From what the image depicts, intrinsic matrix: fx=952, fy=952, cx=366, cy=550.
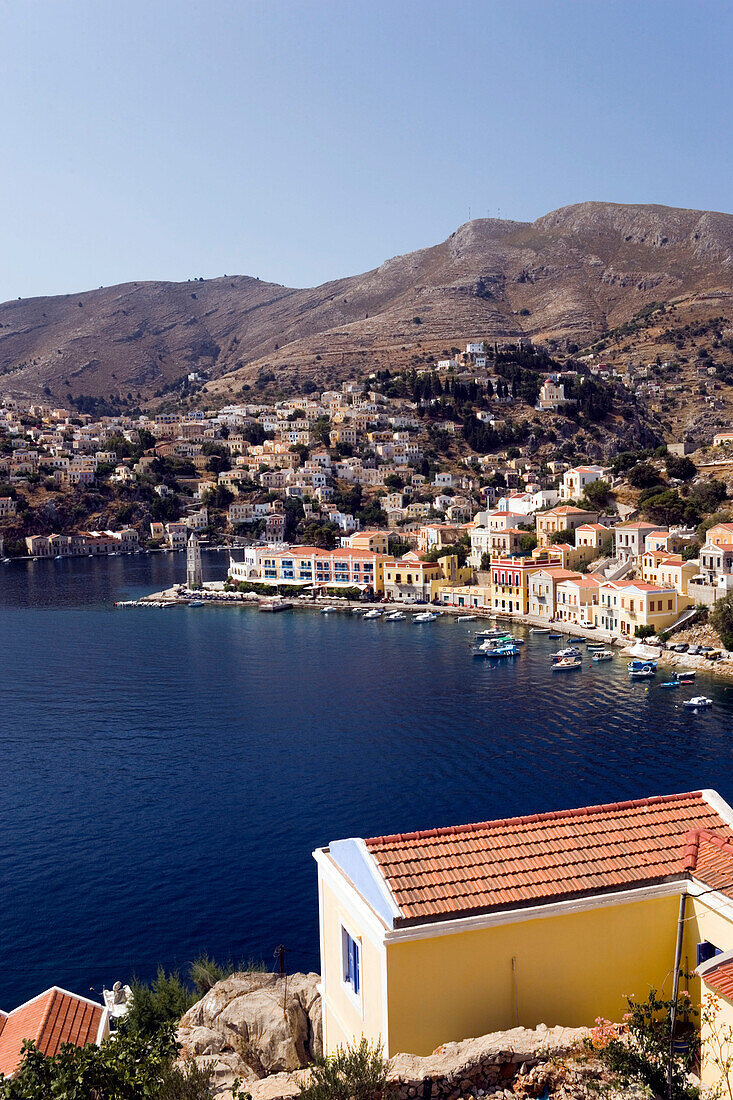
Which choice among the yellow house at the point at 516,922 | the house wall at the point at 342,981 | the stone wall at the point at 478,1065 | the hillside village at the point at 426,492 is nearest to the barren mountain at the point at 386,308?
the hillside village at the point at 426,492

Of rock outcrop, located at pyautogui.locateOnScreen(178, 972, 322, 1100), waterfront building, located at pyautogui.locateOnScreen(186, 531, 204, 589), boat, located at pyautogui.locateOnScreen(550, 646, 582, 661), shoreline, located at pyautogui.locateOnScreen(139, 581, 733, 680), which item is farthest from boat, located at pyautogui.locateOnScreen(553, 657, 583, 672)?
waterfront building, located at pyautogui.locateOnScreen(186, 531, 204, 589)

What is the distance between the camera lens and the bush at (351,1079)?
14.4 ft

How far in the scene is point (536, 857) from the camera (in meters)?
5.55

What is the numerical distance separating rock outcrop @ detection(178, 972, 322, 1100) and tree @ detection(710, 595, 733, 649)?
22.6 meters

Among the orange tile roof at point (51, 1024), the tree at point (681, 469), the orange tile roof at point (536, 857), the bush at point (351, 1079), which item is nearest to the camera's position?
the bush at point (351, 1079)

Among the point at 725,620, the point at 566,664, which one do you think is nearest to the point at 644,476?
the point at 725,620

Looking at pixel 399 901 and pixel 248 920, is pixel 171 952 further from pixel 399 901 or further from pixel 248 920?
→ pixel 399 901

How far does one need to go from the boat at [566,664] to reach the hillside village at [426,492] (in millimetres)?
3481

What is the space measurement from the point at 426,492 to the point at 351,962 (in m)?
60.9

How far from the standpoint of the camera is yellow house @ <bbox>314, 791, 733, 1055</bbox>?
5043 mm

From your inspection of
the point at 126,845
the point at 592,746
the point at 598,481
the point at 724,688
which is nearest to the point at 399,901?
the point at 126,845

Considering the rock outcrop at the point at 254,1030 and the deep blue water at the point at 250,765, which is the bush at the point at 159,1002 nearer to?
the deep blue water at the point at 250,765

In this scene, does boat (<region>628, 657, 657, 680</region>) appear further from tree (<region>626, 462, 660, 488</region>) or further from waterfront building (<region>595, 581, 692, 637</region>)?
tree (<region>626, 462, 660, 488</region>)

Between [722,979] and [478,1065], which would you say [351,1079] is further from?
[722,979]
